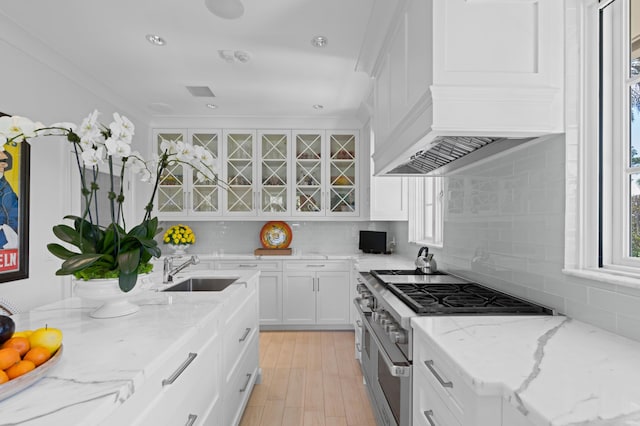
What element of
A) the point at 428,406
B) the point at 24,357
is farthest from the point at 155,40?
the point at 428,406

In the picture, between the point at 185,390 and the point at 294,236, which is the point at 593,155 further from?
the point at 294,236

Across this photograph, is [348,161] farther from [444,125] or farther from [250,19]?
[444,125]

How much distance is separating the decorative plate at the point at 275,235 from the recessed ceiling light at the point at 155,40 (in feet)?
8.04

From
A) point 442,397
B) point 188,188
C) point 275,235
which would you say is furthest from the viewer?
point 275,235

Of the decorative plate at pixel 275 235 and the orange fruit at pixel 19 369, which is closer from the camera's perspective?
the orange fruit at pixel 19 369

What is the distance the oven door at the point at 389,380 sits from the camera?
4.69ft

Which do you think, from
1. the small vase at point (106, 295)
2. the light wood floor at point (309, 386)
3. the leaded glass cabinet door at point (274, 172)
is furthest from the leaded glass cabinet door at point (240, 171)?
the small vase at point (106, 295)

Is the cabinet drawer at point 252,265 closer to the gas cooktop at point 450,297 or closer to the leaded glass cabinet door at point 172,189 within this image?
the leaded glass cabinet door at point 172,189

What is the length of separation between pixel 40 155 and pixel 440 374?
3.06 meters

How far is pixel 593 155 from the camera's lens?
135cm

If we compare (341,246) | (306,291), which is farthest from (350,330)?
(341,246)

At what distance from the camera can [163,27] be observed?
2.32 metres

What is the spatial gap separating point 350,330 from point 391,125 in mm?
2829

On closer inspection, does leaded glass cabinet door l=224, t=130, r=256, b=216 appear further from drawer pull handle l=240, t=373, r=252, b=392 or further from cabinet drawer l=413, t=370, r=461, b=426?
cabinet drawer l=413, t=370, r=461, b=426
